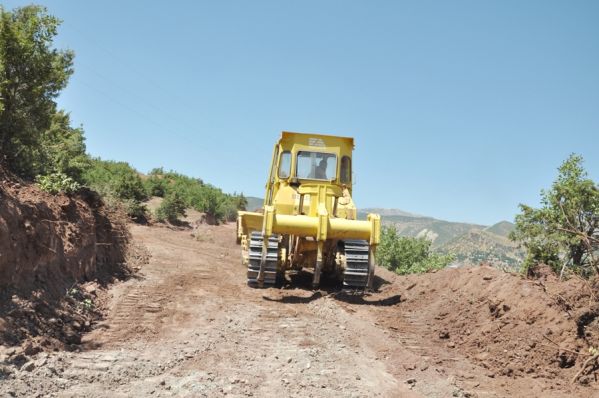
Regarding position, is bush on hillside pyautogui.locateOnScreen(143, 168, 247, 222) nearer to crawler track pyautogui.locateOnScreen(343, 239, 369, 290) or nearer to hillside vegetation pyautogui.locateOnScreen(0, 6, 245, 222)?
hillside vegetation pyautogui.locateOnScreen(0, 6, 245, 222)

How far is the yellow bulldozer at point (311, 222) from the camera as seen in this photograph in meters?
9.73

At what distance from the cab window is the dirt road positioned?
256 cm

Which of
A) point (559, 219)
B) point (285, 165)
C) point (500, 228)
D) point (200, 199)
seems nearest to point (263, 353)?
point (285, 165)

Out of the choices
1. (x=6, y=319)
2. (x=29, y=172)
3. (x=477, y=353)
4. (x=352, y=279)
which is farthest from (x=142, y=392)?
(x=29, y=172)

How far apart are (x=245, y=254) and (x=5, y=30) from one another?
21.6ft

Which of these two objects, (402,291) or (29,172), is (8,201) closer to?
(29,172)

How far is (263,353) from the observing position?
6633 mm

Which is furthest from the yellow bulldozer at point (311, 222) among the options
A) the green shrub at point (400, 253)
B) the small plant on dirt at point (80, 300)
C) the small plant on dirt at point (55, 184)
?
the green shrub at point (400, 253)

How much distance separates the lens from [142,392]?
5168 millimetres

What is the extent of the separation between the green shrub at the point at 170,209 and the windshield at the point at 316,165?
1474 cm

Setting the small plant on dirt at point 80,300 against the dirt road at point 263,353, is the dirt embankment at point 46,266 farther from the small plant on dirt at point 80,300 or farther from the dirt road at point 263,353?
the dirt road at point 263,353

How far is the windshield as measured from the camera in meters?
11.4

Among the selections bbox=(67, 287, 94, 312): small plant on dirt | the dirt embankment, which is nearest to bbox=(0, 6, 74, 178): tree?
the dirt embankment

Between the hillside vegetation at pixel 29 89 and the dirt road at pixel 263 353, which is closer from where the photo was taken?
the dirt road at pixel 263 353
